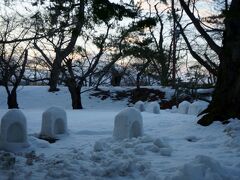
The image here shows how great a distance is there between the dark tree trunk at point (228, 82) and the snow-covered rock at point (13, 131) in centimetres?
482

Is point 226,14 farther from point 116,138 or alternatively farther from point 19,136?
point 19,136

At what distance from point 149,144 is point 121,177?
2595mm

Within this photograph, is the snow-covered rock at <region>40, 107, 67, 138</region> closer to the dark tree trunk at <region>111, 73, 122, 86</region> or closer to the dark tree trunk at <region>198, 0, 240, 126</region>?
the dark tree trunk at <region>198, 0, 240, 126</region>

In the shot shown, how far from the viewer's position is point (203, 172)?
5.65 meters

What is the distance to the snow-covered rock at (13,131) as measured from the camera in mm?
9299

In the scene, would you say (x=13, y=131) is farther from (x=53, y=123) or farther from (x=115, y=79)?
(x=115, y=79)

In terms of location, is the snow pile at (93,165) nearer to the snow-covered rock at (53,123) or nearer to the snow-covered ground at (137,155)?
the snow-covered ground at (137,155)

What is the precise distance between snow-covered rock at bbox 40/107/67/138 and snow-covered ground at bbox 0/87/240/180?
12.3 inches

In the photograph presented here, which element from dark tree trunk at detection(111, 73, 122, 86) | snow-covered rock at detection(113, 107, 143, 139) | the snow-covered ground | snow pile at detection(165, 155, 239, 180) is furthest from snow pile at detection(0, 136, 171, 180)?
dark tree trunk at detection(111, 73, 122, 86)

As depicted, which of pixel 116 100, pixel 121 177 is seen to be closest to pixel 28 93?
pixel 116 100

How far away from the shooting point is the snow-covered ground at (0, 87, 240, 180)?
5.96 metres

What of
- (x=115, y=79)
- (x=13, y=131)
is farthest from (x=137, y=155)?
(x=115, y=79)

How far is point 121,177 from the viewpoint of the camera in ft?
20.2

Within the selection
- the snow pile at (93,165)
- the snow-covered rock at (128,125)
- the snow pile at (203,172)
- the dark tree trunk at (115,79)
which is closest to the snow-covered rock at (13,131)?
the snow pile at (93,165)
